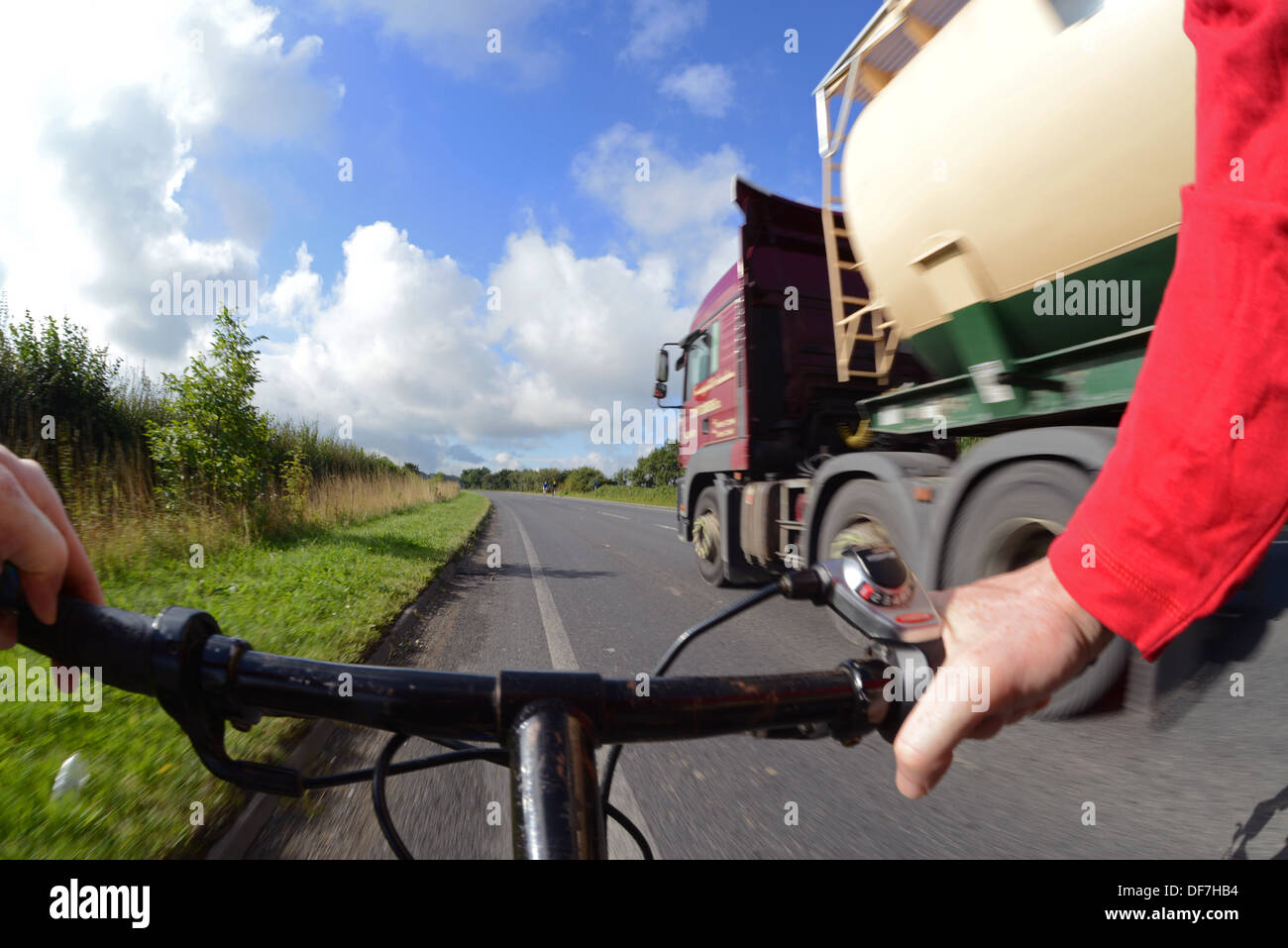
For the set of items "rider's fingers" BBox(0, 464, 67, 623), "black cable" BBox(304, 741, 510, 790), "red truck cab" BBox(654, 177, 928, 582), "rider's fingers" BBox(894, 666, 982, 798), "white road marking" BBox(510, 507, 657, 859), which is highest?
"red truck cab" BBox(654, 177, 928, 582)

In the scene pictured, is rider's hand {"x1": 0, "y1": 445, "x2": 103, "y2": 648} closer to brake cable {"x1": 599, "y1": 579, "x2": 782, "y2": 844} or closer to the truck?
brake cable {"x1": 599, "y1": 579, "x2": 782, "y2": 844}

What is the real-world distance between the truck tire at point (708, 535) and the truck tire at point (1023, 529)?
3470 millimetres

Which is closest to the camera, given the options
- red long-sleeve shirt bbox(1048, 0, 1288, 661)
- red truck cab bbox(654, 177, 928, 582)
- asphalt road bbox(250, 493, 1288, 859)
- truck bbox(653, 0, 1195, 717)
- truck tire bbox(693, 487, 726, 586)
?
red long-sleeve shirt bbox(1048, 0, 1288, 661)

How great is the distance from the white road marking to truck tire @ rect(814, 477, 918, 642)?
1.72 m

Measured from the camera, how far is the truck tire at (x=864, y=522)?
357cm

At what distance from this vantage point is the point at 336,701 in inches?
25.6

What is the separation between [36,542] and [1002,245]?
11.7 ft

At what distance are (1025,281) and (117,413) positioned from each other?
1380 centimetres

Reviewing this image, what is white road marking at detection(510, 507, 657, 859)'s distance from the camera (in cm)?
207

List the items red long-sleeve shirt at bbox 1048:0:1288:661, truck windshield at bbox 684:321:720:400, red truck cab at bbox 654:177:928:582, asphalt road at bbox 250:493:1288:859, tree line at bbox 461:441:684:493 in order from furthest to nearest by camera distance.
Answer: tree line at bbox 461:441:684:493 → truck windshield at bbox 684:321:720:400 → red truck cab at bbox 654:177:928:582 → asphalt road at bbox 250:493:1288:859 → red long-sleeve shirt at bbox 1048:0:1288:661

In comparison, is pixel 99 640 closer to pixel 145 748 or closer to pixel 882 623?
pixel 882 623

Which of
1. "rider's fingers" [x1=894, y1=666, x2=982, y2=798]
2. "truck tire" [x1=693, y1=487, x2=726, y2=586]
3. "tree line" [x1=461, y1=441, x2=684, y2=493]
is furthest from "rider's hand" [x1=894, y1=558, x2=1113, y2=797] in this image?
"tree line" [x1=461, y1=441, x2=684, y2=493]

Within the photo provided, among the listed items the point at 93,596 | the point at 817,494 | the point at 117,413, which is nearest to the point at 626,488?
the point at 117,413

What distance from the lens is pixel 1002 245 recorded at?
2873 millimetres
